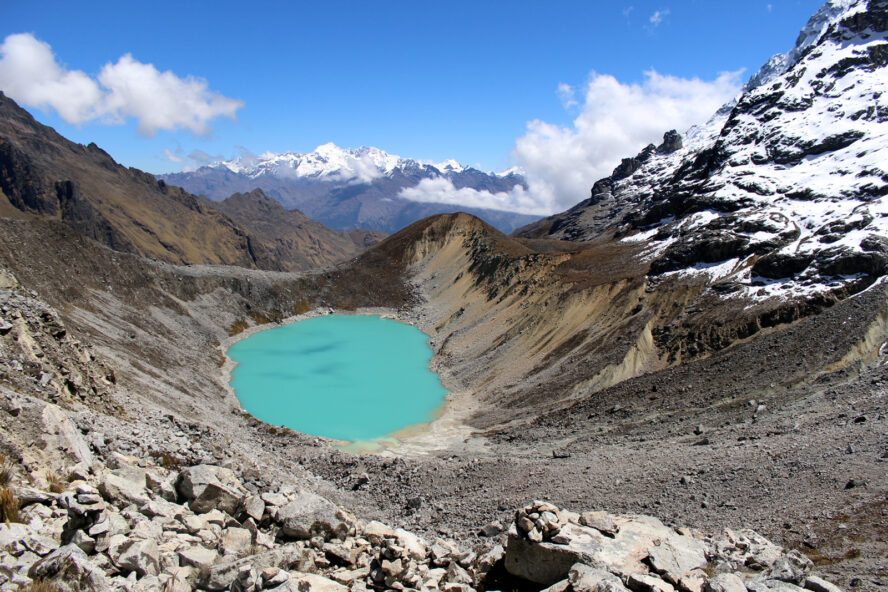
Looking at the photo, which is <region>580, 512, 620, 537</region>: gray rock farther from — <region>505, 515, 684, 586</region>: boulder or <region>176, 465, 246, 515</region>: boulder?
<region>176, 465, 246, 515</region>: boulder

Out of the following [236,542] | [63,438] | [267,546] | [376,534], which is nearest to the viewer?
[236,542]

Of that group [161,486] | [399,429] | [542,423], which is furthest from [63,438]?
[399,429]

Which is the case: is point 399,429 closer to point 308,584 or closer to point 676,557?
point 676,557

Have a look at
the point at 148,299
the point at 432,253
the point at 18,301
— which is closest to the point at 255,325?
the point at 148,299

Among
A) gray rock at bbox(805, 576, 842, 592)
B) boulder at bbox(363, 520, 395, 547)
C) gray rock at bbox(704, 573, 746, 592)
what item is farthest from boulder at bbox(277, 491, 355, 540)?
gray rock at bbox(805, 576, 842, 592)

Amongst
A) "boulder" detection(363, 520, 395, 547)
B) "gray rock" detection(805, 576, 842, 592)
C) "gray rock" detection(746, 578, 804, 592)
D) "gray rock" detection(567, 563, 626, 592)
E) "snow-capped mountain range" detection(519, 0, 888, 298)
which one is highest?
"snow-capped mountain range" detection(519, 0, 888, 298)

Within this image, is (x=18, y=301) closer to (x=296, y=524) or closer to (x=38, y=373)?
(x=38, y=373)

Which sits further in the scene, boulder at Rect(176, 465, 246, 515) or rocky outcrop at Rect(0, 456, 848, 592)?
boulder at Rect(176, 465, 246, 515)
